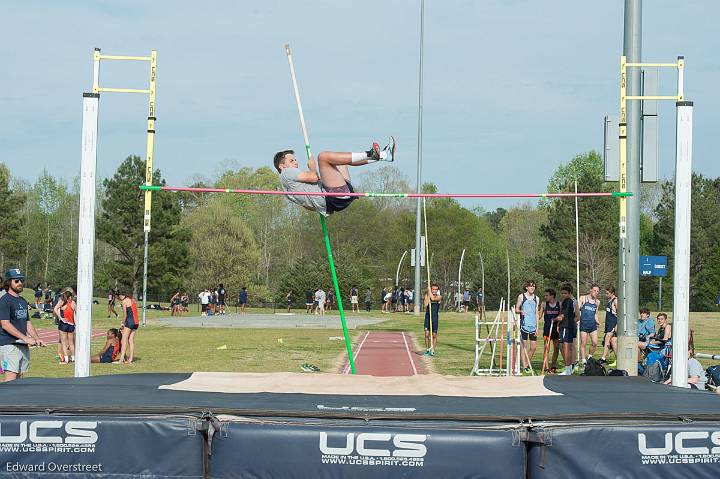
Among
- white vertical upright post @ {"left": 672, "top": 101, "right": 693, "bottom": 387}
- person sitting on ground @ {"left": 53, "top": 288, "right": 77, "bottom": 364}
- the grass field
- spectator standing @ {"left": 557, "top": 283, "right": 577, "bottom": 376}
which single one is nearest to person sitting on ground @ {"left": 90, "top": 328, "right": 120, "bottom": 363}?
the grass field

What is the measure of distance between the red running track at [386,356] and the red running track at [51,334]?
7.58 metres

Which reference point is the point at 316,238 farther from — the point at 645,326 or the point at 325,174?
the point at 325,174

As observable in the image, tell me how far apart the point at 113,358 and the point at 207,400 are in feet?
36.8

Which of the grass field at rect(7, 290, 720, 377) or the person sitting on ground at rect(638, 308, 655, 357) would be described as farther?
the grass field at rect(7, 290, 720, 377)

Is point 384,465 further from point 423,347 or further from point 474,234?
point 474,234

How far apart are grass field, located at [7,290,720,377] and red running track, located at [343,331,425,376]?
38cm

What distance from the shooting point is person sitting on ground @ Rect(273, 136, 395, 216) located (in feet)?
27.5

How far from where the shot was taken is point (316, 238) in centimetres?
5666

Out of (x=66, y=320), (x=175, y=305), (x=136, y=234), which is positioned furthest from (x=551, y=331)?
(x=136, y=234)

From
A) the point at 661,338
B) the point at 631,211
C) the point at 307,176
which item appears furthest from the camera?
the point at 661,338

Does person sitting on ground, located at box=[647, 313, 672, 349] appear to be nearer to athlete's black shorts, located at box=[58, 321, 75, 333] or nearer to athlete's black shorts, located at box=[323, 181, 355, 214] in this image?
athlete's black shorts, located at box=[323, 181, 355, 214]

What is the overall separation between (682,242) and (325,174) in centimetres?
348

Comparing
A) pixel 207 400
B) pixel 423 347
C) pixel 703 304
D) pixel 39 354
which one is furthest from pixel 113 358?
pixel 703 304

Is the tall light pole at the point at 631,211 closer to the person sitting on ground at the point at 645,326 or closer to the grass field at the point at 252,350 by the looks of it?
the person sitting on ground at the point at 645,326
